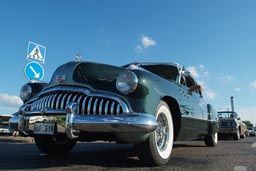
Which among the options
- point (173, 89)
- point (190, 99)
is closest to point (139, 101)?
point (173, 89)

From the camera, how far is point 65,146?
5.71 metres

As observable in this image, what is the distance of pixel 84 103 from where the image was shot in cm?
390

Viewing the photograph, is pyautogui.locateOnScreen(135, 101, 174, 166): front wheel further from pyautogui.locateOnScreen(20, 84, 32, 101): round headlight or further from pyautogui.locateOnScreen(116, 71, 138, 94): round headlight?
pyautogui.locateOnScreen(20, 84, 32, 101): round headlight

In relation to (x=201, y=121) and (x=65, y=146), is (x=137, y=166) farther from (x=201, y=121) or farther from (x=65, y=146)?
(x=201, y=121)

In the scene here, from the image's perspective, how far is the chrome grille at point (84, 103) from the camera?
3.78 metres

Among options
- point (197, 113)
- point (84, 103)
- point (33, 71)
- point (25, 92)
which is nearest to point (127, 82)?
point (84, 103)

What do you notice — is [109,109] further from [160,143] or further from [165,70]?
[165,70]

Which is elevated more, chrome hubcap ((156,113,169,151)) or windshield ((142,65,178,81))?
windshield ((142,65,178,81))

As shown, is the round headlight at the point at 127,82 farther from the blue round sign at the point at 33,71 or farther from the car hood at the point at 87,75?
the blue round sign at the point at 33,71

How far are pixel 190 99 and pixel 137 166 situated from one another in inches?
89.2

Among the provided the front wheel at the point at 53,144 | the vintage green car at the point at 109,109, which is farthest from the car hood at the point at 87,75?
the front wheel at the point at 53,144

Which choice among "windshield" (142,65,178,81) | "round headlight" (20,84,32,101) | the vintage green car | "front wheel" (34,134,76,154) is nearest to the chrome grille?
the vintage green car

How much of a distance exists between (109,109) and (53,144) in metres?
2.17

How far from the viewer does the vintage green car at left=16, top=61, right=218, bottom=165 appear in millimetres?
3684
